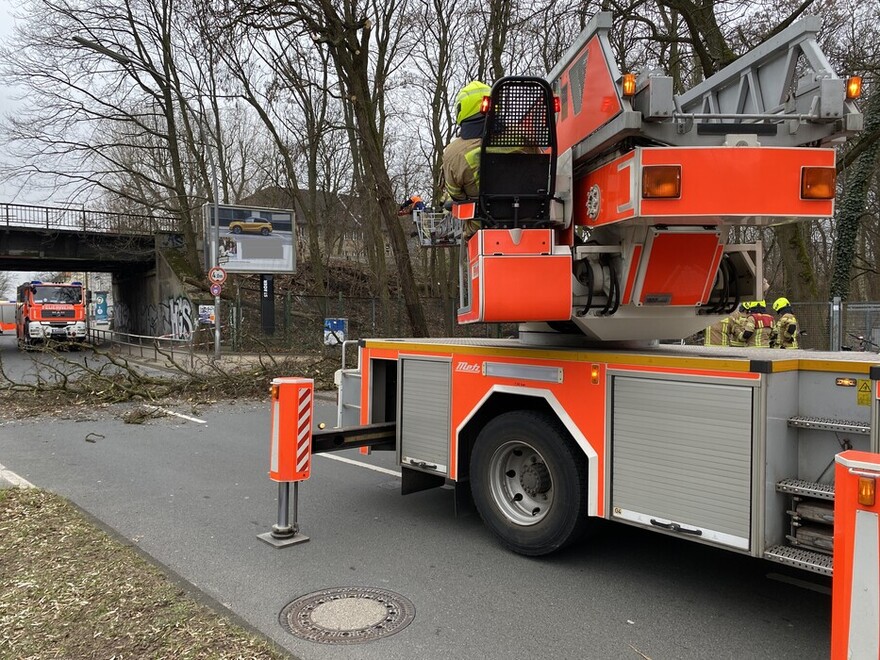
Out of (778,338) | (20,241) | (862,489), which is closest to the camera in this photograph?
(862,489)

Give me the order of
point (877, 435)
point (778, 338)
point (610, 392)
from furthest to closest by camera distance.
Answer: point (778, 338), point (610, 392), point (877, 435)

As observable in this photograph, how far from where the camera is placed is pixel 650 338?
4996 mm

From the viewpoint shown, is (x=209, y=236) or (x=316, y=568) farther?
(x=209, y=236)

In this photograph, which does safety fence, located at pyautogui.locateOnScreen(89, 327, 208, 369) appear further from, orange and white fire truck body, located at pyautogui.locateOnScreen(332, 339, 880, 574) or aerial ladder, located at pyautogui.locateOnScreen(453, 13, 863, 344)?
aerial ladder, located at pyautogui.locateOnScreen(453, 13, 863, 344)

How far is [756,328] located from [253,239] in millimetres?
22666

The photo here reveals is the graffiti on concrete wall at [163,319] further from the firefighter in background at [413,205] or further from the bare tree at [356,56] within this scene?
the firefighter in background at [413,205]

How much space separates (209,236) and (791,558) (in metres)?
→ 26.1

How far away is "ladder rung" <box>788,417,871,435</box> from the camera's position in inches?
133

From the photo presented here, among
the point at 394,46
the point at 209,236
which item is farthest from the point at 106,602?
the point at 209,236

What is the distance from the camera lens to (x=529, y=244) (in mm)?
4355

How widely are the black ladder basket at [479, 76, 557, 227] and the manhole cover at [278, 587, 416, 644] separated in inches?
98.0

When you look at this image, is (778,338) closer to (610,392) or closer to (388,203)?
(610,392)

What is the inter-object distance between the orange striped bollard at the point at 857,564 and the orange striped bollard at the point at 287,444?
384 cm

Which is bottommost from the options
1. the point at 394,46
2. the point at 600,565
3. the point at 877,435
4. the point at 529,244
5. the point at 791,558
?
the point at 600,565
